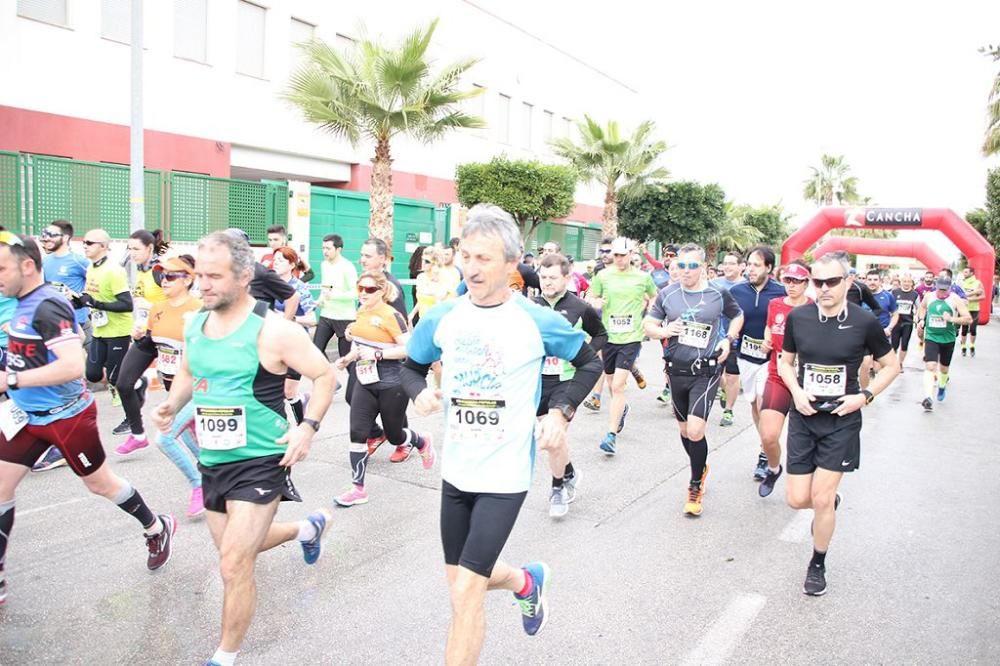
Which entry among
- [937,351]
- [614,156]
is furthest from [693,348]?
[614,156]

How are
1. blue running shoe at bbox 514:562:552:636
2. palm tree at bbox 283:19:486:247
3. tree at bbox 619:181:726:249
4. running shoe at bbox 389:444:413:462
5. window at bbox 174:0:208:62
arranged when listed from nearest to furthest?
blue running shoe at bbox 514:562:552:636 < running shoe at bbox 389:444:413:462 < palm tree at bbox 283:19:486:247 < window at bbox 174:0:208:62 < tree at bbox 619:181:726:249

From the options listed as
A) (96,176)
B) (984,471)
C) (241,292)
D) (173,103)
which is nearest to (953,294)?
(984,471)

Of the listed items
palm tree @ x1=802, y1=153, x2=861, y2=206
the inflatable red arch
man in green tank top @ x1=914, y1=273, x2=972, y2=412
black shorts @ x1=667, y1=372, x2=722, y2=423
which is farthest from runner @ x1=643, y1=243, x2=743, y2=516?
palm tree @ x1=802, y1=153, x2=861, y2=206

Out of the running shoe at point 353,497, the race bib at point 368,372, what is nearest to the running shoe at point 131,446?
the running shoe at point 353,497

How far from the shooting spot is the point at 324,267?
33.7ft

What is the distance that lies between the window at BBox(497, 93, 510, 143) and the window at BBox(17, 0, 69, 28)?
53.9 ft

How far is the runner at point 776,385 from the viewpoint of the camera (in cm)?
608

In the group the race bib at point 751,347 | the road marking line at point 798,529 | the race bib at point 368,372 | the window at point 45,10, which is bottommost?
the road marking line at point 798,529

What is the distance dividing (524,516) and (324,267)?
5501 mm

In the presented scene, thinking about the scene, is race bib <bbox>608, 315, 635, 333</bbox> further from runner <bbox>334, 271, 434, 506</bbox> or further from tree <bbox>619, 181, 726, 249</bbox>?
tree <bbox>619, 181, 726, 249</bbox>

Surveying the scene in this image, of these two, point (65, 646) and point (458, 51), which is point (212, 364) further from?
point (458, 51)

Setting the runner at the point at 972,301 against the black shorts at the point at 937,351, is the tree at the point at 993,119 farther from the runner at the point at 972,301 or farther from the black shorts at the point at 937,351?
the black shorts at the point at 937,351

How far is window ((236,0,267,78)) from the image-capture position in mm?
20781

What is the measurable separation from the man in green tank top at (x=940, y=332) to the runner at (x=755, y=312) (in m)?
5.35
